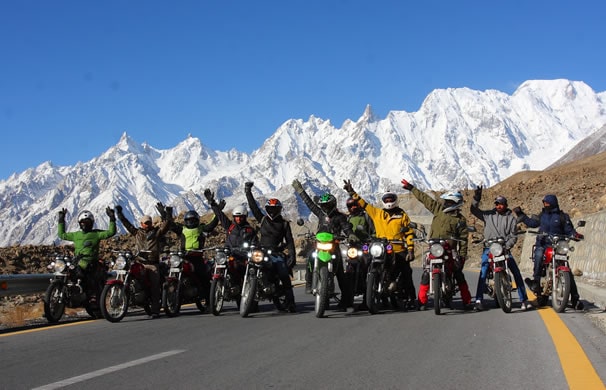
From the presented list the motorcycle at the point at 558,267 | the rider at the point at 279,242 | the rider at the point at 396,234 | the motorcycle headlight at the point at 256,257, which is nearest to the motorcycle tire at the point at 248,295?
the motorcycle headlight at the point at 256,257

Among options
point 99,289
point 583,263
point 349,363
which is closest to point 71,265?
point 99,289

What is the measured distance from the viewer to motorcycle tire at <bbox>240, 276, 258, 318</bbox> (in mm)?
10664

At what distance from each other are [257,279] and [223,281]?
0.84m

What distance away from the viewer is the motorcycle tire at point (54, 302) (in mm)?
10398

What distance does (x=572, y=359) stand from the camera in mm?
6633

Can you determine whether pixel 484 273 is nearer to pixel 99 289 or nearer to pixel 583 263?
pixel 99 289

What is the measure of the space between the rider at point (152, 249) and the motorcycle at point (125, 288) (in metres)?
0.10

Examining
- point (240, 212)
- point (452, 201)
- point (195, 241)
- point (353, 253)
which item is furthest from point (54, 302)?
point (452, 201)

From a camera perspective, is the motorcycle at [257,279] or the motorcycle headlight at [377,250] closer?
the motorcycle headlight at [377,250]

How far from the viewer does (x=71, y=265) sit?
35.3 ft

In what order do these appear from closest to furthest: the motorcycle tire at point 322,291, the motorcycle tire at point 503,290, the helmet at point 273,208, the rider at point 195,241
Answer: the motorcycle tire at point 322,291 → the motorcycle tire at point 503,290 → the helmet at point 273,208 → the rider at point 195,241

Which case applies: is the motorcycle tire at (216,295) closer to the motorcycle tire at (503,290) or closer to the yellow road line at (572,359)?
the motorcycle tire at (503,290)

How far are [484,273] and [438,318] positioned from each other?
1.50 meters

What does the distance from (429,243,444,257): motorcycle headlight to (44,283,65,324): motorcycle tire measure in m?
5.48
